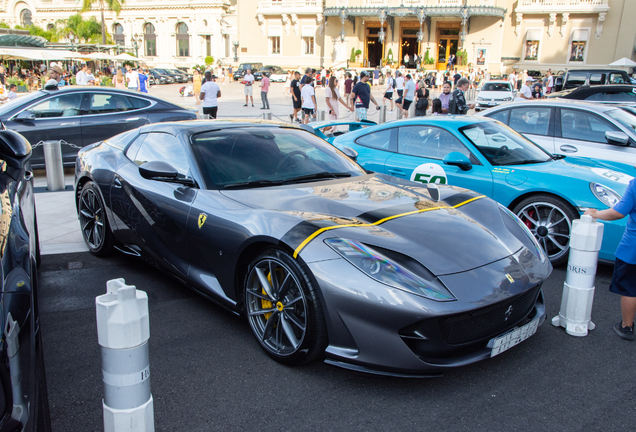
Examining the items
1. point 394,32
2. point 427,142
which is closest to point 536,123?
point 427,142

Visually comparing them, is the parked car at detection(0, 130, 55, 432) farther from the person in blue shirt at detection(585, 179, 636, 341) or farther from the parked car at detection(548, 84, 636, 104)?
the parked car at detection(548, 84, 636, 104)

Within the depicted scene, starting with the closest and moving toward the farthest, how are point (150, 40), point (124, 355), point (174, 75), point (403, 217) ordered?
point (124, 355) → point (403, 217) → point (174, 75) → point (150, 40)

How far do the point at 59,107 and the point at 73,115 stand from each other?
0.80 feet

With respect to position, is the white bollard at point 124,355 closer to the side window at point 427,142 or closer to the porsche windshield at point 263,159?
the porsche windshield at point 263,159

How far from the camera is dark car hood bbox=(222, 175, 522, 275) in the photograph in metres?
2.92

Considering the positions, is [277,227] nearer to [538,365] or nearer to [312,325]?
[312,325]

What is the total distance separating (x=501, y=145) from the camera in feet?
18.4

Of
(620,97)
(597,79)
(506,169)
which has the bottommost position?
(506,169)

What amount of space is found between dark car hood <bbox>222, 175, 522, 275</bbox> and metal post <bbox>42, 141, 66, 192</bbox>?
5.31 m

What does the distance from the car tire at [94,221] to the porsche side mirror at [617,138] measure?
6.12 m

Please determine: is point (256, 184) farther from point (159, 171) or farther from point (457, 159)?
point (457, 159)

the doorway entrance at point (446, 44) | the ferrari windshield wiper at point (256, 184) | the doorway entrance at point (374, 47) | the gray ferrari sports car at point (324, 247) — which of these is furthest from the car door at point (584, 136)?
the doorway entrance at point (374, 47)

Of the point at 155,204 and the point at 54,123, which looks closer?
the point at 155,204

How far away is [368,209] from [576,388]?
5.11ft
